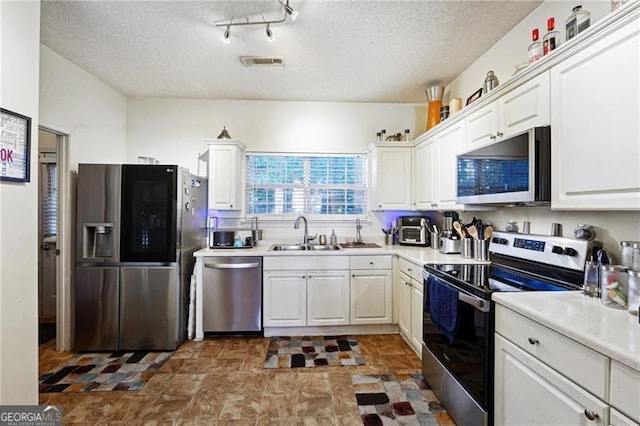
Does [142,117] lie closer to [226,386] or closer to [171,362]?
[171,362]

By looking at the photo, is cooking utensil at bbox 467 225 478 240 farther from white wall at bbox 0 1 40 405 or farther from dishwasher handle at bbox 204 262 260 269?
white wall at bbox 0 1 40 405

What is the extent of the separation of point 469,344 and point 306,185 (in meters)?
2.51

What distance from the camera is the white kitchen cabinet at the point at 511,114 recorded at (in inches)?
61.9

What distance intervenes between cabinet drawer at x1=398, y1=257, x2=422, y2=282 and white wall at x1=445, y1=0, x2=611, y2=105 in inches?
65.9

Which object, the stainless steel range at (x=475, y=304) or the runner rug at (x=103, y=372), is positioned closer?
the stainless steel range at (x=475, y=304)

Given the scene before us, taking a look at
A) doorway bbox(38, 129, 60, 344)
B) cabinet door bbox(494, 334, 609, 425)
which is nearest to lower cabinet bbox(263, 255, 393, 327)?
cabinet door bbox(494, 334, 609, 425)

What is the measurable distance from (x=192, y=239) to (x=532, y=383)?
2.92 m

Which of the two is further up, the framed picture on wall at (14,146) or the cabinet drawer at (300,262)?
the framed picture on wall at (14,146)

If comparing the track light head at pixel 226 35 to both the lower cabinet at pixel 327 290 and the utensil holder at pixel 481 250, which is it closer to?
the lower cabinet at pixel 327 290

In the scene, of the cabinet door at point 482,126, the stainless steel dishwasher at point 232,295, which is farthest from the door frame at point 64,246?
the cabinet door at point 482,126

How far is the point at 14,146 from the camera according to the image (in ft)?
4.83

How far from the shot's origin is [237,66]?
2699 mm

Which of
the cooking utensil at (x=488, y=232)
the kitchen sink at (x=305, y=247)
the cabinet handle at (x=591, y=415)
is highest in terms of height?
the cooking utensil at (x=488, y=232)

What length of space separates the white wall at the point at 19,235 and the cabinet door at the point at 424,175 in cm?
305
